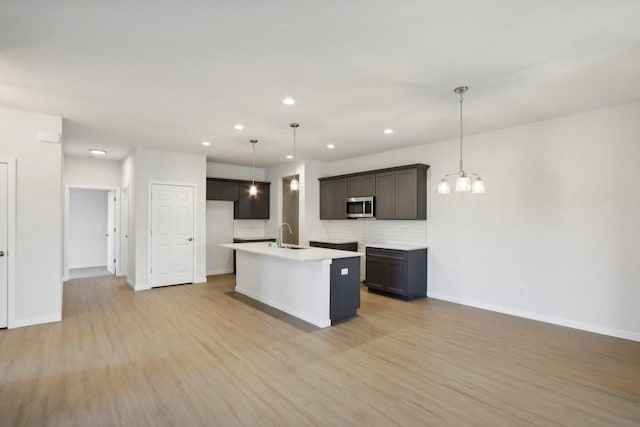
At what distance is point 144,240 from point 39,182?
2.21m

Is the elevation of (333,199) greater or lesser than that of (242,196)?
lesser

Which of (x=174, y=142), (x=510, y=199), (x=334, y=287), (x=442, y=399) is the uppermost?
(x=174, y=142)

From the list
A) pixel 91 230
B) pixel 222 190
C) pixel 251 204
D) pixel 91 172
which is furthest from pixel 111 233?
pixel 251 204

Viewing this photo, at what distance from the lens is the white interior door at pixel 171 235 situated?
251 inches

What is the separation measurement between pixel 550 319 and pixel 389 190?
306cm

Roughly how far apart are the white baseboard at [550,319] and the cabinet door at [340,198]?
8.27 ft

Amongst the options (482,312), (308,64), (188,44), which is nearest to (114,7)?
(188,44)

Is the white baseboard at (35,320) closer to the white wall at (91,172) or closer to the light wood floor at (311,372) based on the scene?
the light wood floor at (311,372)

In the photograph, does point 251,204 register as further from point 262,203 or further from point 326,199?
point 326,199

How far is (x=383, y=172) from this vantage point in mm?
6184

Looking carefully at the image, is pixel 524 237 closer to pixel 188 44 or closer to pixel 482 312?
pixel 482 312

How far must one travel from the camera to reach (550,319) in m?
4.36

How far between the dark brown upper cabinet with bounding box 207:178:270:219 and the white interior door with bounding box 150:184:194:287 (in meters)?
0.85

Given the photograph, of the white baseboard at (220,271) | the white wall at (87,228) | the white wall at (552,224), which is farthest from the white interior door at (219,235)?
the white wall at (552,224)
